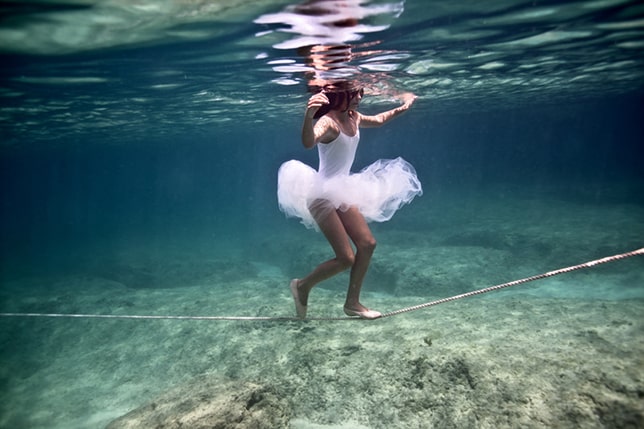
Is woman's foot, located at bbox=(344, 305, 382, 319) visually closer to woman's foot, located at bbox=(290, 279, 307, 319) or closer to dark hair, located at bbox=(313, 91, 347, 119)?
woman's foot, located at bbox=(290, 279, 307, 319)

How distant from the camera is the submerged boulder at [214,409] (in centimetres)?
526

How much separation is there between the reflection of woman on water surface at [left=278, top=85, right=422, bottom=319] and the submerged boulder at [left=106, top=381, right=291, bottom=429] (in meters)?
1.55

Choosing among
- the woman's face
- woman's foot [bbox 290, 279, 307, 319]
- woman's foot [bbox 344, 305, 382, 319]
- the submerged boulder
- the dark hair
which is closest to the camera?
the submerged boulder

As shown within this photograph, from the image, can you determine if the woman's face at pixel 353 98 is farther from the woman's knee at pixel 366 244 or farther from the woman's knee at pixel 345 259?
the woman's knee at pixel 345 259

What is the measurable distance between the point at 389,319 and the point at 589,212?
21.5 meters

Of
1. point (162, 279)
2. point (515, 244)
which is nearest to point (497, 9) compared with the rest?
point (515, 244)

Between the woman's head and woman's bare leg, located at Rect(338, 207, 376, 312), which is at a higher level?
the woman's head

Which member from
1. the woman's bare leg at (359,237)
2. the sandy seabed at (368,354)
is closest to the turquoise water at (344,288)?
the sandy seabed at (368,354)

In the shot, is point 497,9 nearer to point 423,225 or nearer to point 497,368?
point 497,368

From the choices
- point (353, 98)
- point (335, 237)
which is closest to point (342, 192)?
point (335, 237)

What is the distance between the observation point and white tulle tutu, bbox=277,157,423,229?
5.63m

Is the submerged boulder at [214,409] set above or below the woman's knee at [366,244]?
below

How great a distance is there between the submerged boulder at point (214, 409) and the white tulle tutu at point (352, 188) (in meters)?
3.14

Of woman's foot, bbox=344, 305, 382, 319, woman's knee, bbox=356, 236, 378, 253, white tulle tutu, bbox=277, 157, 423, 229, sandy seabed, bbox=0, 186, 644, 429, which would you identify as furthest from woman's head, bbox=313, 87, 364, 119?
sandy seabed, bbox=0, 186, 644, 429
